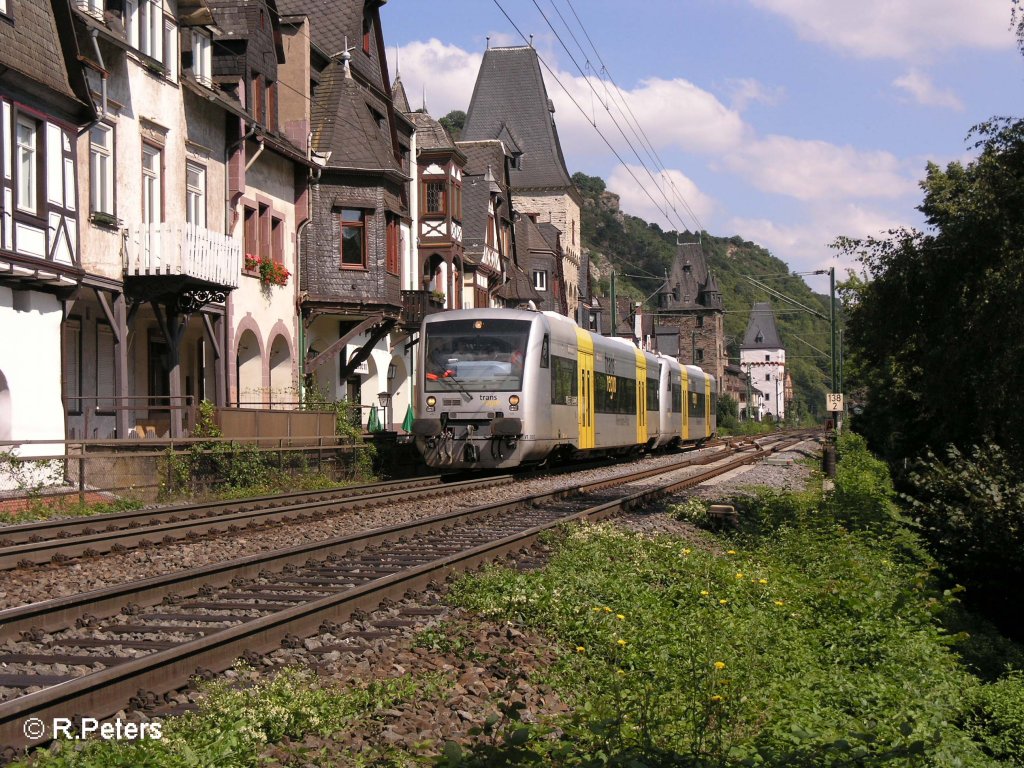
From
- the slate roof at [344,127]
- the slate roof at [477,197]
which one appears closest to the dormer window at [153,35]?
the slate roof at [344,127]

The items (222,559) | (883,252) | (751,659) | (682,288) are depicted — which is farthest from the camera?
(682,288)

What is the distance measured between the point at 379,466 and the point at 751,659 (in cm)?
2086

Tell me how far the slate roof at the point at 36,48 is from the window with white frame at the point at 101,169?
1.72 m

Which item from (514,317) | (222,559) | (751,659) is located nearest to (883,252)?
(514,317)

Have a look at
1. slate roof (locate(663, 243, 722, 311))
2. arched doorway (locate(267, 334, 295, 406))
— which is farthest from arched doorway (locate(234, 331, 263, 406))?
slate roof (locate(663, 243, 722, 311))

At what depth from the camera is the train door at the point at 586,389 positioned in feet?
92.5

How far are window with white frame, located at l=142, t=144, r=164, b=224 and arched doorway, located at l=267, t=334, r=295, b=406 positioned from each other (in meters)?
6.75

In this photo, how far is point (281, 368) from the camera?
3275cm

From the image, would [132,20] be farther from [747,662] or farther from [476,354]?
[747,662]

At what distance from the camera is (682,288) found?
465 ft

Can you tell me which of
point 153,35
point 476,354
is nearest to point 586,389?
point 476,354

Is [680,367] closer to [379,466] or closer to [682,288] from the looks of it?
[379,466]

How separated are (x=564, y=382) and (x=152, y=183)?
931 centimetres

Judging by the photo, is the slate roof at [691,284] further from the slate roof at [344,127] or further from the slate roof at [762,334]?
the slate roof at [344,127]
